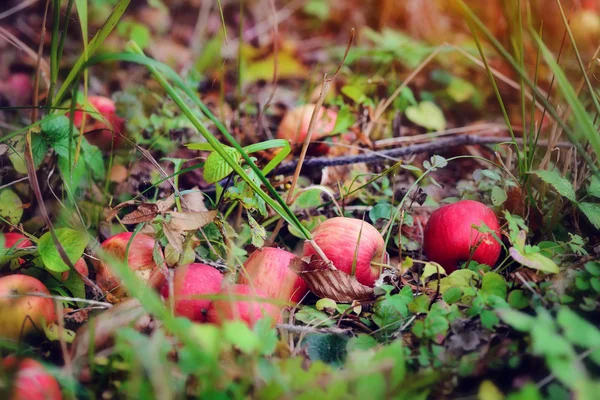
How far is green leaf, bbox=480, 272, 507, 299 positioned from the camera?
51.3 inches

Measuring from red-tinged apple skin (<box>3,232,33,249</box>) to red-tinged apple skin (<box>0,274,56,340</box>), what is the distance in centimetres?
21

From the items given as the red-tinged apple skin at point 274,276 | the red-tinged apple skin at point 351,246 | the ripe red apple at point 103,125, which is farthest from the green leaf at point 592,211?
the ripe red apple at point 103,125

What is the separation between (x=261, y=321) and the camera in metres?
1.14

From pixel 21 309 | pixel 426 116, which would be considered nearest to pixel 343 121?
pixel 426 116

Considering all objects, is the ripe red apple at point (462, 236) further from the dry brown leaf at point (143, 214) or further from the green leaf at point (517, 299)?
the dry brown leaf at point (143, 214)

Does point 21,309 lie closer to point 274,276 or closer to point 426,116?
point 274,276

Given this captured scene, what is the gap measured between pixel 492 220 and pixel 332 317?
1.95 feet

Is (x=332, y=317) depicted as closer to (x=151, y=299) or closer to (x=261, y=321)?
(x=261, y=321)

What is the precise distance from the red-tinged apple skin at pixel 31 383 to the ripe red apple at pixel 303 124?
1.37 m

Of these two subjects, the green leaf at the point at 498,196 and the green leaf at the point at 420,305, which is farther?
the green leaf at the point at 498,196

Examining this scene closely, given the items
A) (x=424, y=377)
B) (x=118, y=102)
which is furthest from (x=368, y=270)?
(x=118, y=102)

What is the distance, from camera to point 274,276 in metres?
1.46

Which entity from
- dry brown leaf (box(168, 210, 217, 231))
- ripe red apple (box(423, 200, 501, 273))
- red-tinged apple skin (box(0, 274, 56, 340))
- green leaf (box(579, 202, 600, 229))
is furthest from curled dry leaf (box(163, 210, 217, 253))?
green leaf (box(579, 202, 600, 229))

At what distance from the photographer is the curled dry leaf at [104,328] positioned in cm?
116
